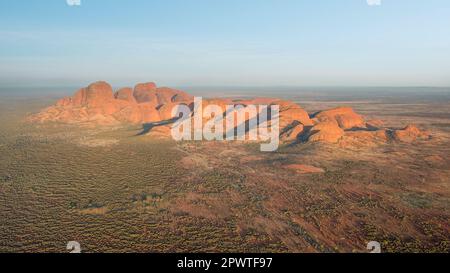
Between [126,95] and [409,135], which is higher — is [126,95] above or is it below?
above

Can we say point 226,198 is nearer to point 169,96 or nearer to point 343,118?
point 343,118

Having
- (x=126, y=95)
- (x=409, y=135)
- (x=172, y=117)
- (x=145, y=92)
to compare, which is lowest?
(x=409, y=135)

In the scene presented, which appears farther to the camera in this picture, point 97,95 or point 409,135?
point 97,95

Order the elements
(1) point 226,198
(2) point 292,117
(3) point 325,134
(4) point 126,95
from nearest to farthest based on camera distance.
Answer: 1. (1) point 226,198
2. (3) point 325,134
3. (2) point 292,117
4. (4) point 126,95

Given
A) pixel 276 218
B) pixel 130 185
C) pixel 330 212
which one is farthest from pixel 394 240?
pixel 130 185

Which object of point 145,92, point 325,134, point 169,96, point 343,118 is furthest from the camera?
point 169,96

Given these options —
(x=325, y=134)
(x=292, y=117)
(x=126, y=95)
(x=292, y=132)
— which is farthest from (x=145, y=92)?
(x=325, y=134)

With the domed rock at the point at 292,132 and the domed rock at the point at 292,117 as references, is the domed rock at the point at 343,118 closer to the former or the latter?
the domed rock at the point at 292,117
